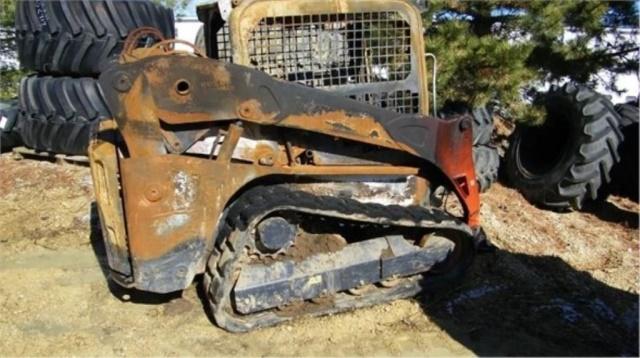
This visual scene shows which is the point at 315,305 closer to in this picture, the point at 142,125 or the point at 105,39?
the point at 142,125

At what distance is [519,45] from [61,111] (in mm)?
4294

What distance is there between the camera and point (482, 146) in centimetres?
659

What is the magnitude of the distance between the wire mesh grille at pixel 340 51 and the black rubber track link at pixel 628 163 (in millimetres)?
2747

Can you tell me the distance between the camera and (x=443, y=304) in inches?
160

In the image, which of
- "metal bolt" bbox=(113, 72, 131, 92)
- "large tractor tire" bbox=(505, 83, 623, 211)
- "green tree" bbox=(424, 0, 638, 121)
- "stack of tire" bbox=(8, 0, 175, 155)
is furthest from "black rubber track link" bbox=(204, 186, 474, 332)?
"stack of tire" bbox=(8, 0, 175, 155)

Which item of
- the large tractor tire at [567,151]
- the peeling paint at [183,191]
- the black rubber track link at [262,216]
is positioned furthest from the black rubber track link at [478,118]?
the peeling paint at [183,191]

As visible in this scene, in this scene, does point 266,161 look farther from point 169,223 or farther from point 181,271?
point 181,271

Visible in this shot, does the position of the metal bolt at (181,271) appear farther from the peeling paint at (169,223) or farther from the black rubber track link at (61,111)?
the black rubber track link at (61,111)

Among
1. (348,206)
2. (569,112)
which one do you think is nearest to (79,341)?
(348,206)

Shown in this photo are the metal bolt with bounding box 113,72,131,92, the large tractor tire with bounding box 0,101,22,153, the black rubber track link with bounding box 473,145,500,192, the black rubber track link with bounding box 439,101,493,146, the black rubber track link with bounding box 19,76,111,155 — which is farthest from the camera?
the large tractor tire with bounding box 0,101,22,153

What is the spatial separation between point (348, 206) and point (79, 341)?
5.11 ft

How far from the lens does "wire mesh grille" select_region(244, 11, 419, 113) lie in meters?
4.02

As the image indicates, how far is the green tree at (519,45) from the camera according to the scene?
6.51 meters

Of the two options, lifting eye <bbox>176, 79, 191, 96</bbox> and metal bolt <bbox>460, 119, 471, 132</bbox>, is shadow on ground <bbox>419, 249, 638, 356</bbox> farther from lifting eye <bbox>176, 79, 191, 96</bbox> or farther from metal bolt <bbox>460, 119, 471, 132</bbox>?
lifting eye <bbox>176, 79, 191, 96</bbox>
